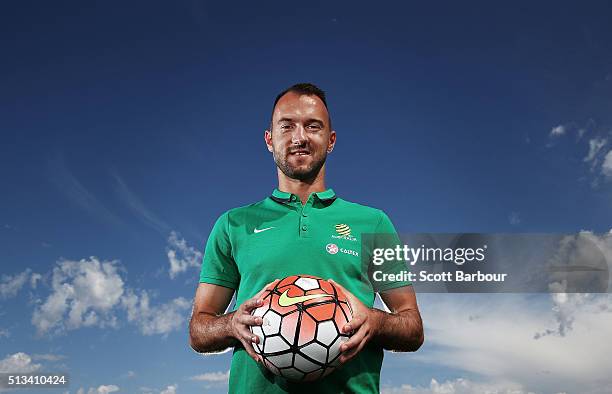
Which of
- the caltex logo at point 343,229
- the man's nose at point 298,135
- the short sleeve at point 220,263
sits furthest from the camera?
the man's nose at point 298,135

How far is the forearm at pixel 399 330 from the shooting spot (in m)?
5.55

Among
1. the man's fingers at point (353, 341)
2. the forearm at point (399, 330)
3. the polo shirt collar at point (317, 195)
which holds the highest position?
the polo shirt collar at point (317, 195)

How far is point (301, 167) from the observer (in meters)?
6.66

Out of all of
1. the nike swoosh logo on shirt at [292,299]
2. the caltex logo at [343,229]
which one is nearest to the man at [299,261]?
the caltex logo at [343,229]

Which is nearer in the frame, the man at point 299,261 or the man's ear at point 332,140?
the man at point 299,261

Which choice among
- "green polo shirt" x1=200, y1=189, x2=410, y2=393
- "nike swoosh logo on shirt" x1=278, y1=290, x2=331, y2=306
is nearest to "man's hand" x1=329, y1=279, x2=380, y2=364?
"nike swoosh logo on shirt" x1=278, y1=290, x2=331, y2=306

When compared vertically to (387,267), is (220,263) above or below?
above

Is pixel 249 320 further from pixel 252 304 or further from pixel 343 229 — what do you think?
pixel 343 229

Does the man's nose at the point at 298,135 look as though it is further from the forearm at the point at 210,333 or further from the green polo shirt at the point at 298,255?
the forearm at the point at 210,333

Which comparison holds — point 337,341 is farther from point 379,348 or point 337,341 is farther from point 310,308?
point 379,348

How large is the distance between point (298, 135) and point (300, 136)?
0.09 feet

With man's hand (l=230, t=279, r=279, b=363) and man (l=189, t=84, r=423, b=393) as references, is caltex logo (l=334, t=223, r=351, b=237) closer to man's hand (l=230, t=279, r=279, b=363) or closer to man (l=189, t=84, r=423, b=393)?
man (l=189, t=84, r=423, b=393)

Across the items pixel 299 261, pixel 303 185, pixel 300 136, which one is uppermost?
pixel 300 136

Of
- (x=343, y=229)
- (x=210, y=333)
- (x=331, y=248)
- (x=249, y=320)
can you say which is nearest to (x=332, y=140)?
(x=343, y=229)
